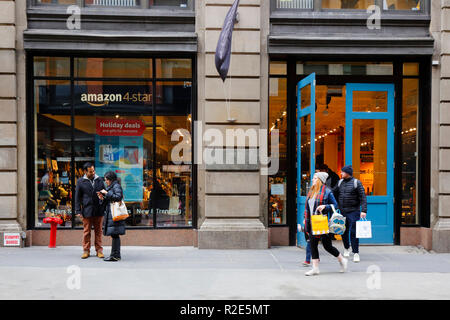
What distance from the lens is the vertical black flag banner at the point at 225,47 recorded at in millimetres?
9602

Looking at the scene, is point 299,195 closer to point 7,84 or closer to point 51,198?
point 51,198

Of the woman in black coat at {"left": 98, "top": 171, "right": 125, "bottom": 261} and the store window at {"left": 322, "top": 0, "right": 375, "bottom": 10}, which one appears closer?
the woman in black coat at {"left": 98, "top": 171, "right": 125, "bottom": 261}

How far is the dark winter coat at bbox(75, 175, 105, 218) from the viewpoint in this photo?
30.1 feet

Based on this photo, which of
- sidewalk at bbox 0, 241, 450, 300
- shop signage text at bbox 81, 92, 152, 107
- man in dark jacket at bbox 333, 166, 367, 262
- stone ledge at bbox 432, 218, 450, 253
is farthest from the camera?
shop signage text at bbox 81, 92, 152, 107

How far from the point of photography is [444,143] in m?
10.6

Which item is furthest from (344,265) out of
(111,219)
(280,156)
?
(111,219)

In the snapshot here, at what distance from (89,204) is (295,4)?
684 cm

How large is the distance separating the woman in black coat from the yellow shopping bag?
380 centimetres

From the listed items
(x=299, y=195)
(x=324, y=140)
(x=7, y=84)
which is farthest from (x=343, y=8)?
(x=7, y=84)

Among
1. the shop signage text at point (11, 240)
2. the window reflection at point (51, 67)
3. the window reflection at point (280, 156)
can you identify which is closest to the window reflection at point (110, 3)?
the window reflection at point (51, 67)

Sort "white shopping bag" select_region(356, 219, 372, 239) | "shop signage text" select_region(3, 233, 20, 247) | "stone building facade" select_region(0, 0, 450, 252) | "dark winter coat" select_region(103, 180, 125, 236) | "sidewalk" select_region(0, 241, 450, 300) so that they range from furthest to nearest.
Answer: "stone building facade" select_region(0, 0, 450, 252) → "shop signage text" select_region(3, 233, 20, 247) → "white shopping bag" select_region(356, 219, 372, 239) → "dark winter coat" select_region(103, 180, 125, 236) → "sidewalk" select_region(0, 241, 450, 300)

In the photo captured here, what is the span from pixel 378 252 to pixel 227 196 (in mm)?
3815

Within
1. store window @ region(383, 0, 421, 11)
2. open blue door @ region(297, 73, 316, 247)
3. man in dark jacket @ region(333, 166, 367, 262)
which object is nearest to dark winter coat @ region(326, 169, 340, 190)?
open blue door @ region(297, 73, 316, 247)

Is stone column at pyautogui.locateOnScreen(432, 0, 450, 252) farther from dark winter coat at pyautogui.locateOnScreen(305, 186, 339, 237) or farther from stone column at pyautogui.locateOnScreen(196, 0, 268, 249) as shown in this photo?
stone column at pyautogui.locateOnScreen(196, 0, 268, 249)
